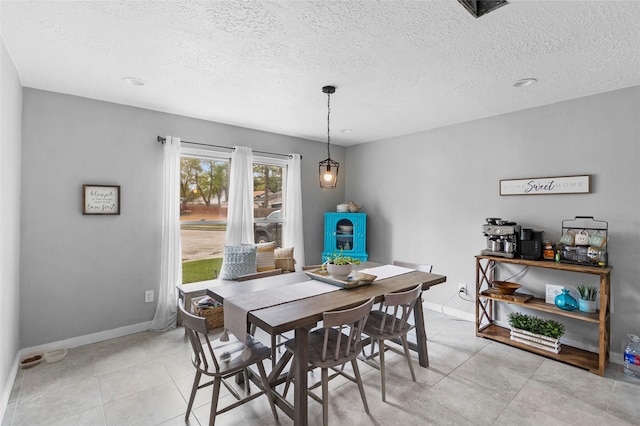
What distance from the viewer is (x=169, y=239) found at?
356cm

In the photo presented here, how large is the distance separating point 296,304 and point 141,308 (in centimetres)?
243

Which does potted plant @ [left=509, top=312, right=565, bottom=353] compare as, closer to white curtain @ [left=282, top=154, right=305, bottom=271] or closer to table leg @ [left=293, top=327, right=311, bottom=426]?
table leg @ [left=293, top=327, right=311, bottom=426]

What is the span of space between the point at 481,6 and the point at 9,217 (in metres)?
3.58

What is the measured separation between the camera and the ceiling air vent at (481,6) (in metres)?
1.64

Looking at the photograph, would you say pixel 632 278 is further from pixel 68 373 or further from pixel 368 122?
pixel 68 373

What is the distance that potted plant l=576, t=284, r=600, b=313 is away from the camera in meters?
2.80

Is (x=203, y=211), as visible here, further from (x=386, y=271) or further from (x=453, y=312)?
(x=453, y=312)

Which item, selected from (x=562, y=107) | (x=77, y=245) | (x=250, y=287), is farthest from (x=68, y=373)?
(x=562, y=107)

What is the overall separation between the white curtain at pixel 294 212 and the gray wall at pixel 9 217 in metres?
2.95

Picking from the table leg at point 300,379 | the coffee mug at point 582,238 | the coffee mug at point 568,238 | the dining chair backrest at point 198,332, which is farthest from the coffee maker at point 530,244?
the dining chair backrest at point 198,332

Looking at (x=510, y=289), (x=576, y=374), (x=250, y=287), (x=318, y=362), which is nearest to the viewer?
(x=318, y=362)

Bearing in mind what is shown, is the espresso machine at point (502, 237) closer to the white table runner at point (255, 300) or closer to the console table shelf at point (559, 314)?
the console table shelf at point (559, 314)

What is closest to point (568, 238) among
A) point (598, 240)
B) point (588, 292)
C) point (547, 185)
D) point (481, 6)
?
point (598, 240)

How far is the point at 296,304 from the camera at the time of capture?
204 cm
